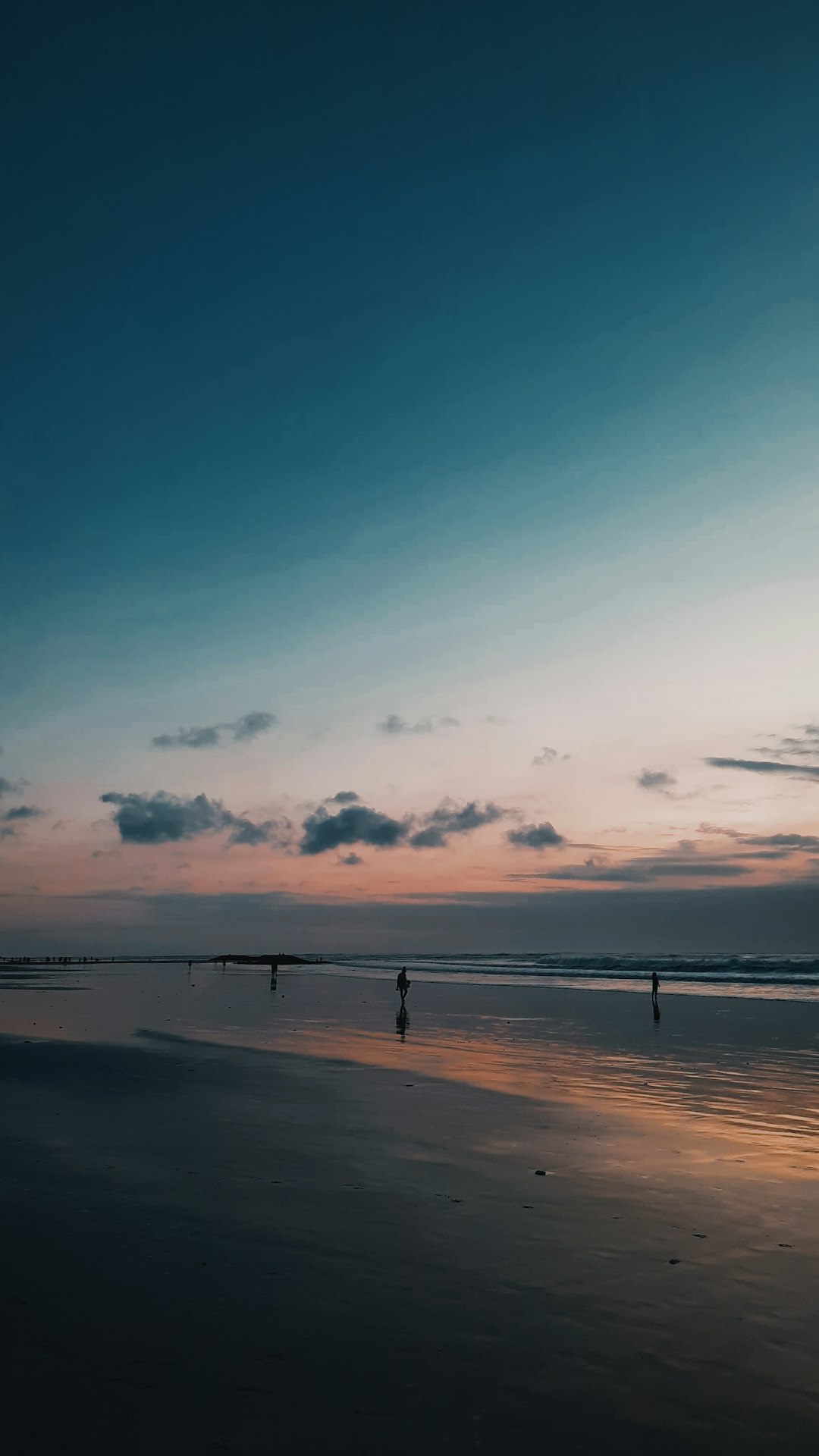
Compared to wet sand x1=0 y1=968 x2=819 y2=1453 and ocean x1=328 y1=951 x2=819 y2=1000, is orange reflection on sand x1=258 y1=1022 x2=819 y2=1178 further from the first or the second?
ocean x1=328 y1=951 x2=819 y2=1000

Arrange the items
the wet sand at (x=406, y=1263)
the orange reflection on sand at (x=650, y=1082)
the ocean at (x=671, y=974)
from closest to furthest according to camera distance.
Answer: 1. the wet sand at (x=406, y=1263)
2. the orange reflection on sand at (x=650, y=1082)
3. the ocean at (x=671, y=974)

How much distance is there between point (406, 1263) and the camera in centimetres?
932

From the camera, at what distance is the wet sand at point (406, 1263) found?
20.7 feet

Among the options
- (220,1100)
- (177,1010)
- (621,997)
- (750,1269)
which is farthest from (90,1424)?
(621,997)

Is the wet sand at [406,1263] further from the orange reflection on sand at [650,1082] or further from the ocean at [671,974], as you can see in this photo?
the ocean at [671,974]

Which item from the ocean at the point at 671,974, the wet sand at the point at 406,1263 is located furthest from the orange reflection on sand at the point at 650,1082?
the ocean at the point at 671,974

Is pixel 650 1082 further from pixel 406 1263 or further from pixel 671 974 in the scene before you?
pixel 671 974

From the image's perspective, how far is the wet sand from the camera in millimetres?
6324

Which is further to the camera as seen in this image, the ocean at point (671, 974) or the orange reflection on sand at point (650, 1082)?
the ocean at point (671, 974)

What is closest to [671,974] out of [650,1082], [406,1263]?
[650,1082]

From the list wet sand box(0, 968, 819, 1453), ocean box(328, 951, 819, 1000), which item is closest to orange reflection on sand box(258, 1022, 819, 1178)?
wet sand box(0, 968, 819, 1453)

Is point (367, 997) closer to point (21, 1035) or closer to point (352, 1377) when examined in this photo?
point (21, 1035)

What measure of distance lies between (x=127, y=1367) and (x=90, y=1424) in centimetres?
87

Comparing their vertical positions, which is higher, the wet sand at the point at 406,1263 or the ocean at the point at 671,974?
the wet sand at the point at 406,1263
